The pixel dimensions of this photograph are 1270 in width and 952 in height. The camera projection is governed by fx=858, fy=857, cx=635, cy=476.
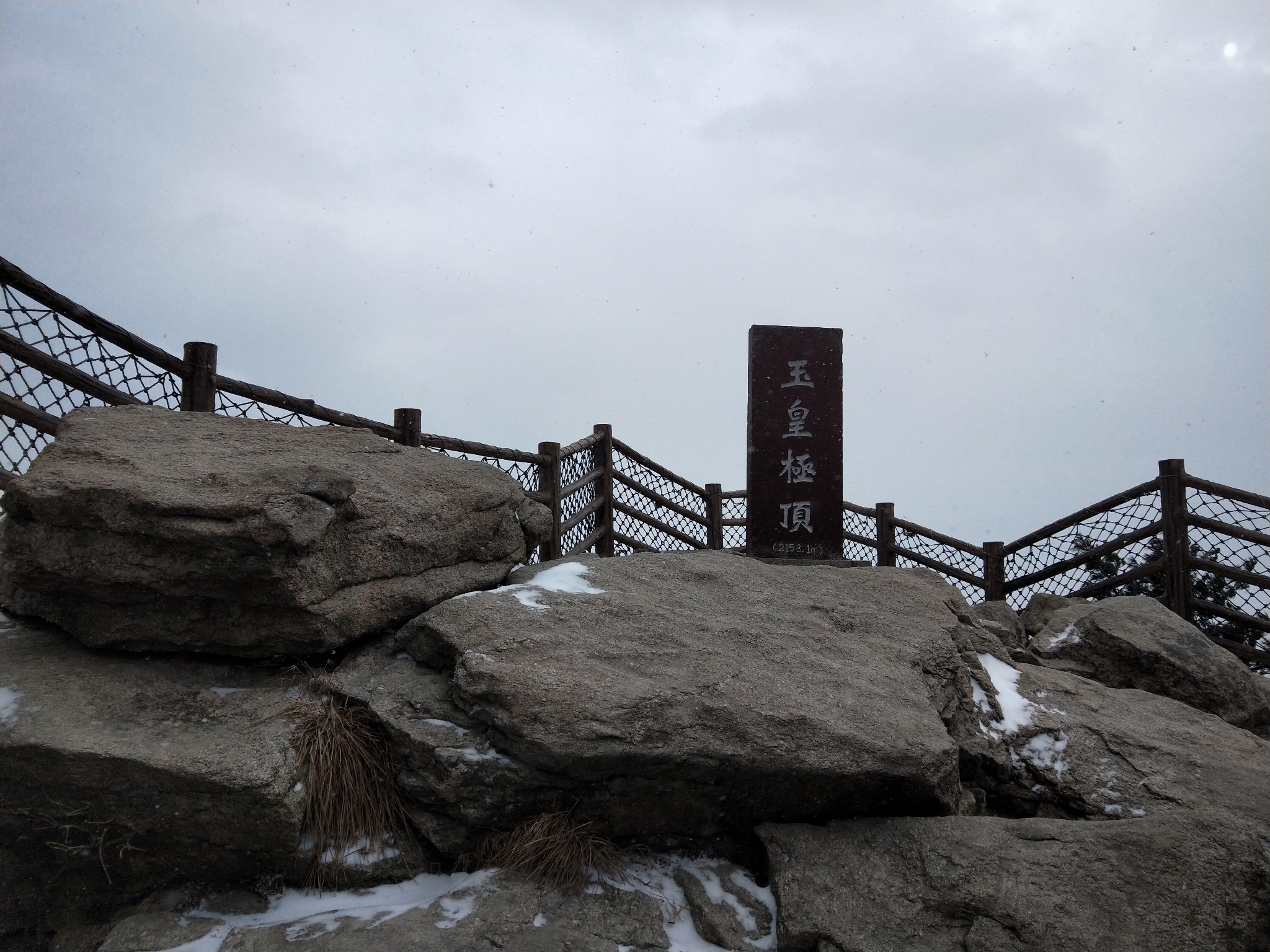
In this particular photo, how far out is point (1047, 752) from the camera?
3654 millimetres

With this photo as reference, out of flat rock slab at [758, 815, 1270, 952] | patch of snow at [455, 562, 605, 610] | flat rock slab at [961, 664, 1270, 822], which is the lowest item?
flat rock slab at [758, 815, 1270, 952]

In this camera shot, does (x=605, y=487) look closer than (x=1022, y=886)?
No

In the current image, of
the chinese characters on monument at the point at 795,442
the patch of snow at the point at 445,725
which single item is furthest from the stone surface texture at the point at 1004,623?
the patch of snow at the point at 445,725

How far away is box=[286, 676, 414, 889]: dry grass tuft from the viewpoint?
2840 mm

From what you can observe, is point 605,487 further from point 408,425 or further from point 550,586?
point 550,586

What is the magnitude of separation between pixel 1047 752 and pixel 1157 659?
5.17 ft

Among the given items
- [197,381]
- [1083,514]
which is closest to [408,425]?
[197,381]

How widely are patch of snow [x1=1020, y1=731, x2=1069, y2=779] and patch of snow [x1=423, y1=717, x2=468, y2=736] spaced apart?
237cm

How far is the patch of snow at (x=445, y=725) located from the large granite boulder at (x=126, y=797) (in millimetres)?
459

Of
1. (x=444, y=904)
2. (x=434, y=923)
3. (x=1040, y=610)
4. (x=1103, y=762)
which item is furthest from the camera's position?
(x=1040, y=610)

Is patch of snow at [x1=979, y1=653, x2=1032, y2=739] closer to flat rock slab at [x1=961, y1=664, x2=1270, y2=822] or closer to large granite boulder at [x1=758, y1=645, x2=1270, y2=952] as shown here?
flat rock slab at [x1=961, y1=664, x2=1270, y2=822]

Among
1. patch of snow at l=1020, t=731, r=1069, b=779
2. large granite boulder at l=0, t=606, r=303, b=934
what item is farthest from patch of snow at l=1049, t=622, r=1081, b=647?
large granite boulder at l=0, t=606, r=303, b=934

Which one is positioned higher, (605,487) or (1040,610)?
(605,487)

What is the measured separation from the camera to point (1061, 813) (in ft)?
11.4
